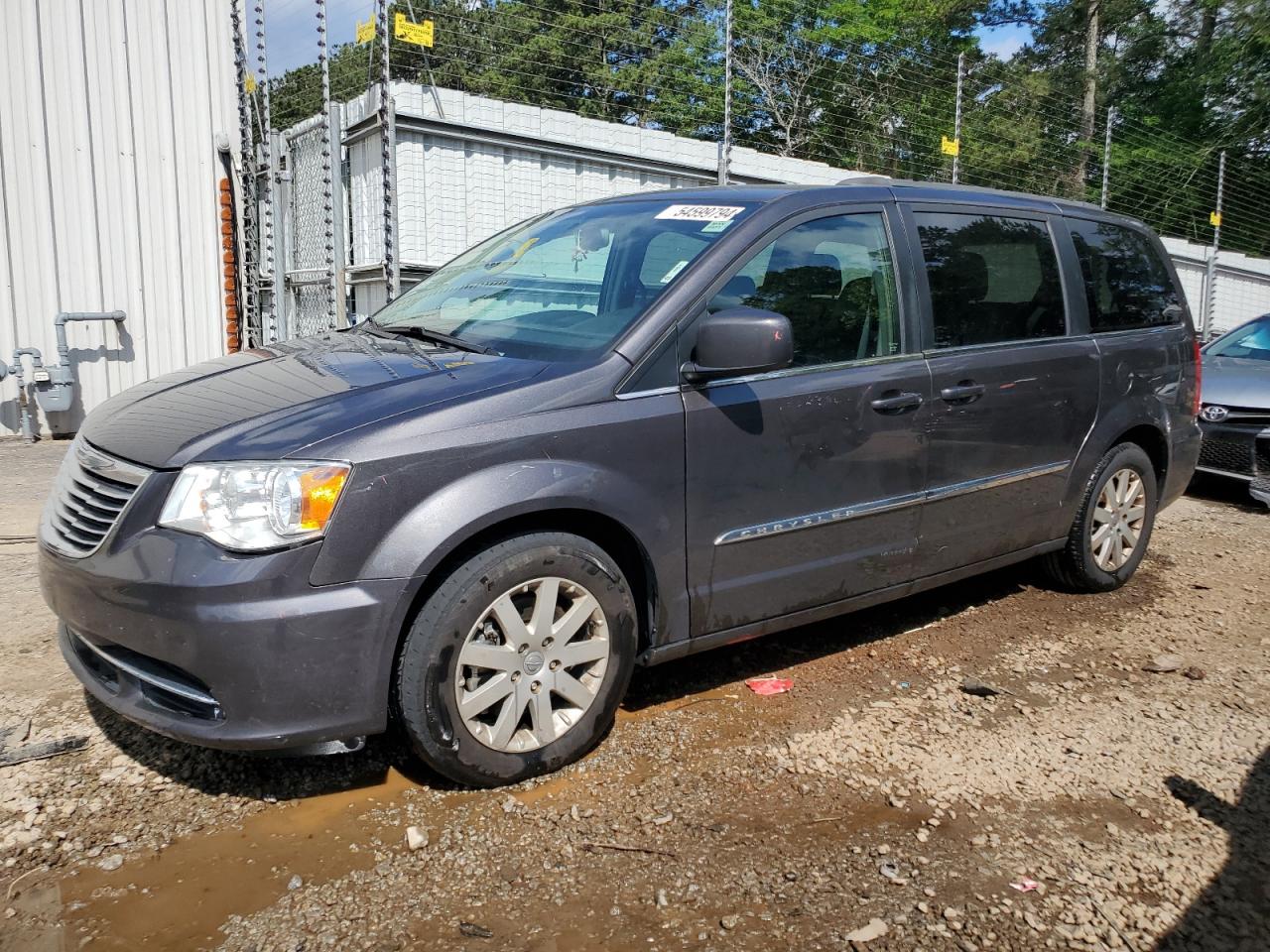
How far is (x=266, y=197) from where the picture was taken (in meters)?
9.57

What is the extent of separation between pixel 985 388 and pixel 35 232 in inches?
305

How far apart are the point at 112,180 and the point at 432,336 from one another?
21.5 feet

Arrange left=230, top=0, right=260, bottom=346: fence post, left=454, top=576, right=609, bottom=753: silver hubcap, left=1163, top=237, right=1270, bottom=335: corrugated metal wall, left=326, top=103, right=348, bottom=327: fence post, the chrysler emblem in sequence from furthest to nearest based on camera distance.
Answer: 1. left=1163, top=237, right=1270, bottom=335: corrugated metal wall
2. left=230, top=0, right=260, bottom=346: fence post
3. left=326, top=103, right=348, bottom=327: fence post
4. the chrysler emblem
5. left=454, top=576, right=609, bottom=753: silver hubcap

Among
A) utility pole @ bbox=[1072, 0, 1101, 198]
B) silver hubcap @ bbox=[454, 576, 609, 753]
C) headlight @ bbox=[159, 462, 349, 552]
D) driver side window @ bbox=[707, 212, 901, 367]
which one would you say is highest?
utility pole @ bbox=[1072, 0, 1101, 198]

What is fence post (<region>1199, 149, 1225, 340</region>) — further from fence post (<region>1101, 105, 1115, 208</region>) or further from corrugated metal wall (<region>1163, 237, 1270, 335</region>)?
fence post (<region>1101, 105, 1115, 208</region>)

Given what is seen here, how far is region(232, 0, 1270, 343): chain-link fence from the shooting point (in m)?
8.49

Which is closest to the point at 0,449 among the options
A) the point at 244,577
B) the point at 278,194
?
the point at 278,194

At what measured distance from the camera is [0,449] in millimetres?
7941

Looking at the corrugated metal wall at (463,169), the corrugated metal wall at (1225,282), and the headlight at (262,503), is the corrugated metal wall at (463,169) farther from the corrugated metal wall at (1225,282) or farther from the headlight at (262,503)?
the corrugated metal wall at (1225,282)

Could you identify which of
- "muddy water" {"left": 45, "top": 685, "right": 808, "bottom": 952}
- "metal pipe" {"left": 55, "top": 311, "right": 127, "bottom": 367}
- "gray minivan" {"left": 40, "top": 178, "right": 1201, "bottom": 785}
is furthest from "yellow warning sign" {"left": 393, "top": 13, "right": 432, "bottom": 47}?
"muddy water" {"left": 45, "top": 685, "right": 808, "bottom": 952}

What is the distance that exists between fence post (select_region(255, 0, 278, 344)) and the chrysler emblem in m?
7.94

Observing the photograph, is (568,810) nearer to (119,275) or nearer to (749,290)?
(749,290)

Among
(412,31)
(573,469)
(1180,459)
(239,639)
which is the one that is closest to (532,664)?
(573,469)

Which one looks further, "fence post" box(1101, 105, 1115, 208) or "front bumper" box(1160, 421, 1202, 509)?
"fence post" box(1101, 105, 1115, 208)
